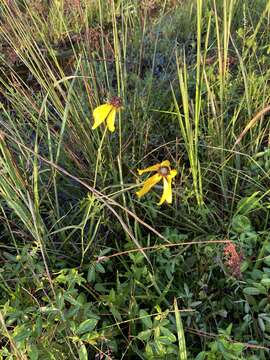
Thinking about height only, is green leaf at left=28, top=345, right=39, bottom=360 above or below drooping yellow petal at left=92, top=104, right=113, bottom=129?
below

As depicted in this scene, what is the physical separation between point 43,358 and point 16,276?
287mm

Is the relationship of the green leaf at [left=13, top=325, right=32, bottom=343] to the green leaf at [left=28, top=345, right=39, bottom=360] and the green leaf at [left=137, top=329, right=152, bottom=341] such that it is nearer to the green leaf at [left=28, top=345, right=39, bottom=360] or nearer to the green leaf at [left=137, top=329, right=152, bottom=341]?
the green leaf at [left=28, top=345, right=39, bottom=360]

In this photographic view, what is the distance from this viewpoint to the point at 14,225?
4.14 feet

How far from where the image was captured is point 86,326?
0.84 m

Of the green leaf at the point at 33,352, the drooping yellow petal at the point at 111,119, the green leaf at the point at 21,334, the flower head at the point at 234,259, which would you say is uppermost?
the drooping yellow petal at the point at 111,119

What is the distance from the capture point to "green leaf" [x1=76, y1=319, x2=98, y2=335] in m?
0.84

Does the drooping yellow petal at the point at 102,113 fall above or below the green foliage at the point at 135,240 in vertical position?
above

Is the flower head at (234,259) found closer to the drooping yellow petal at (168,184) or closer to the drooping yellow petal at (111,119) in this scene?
the drooping yellow petal at (168,184)

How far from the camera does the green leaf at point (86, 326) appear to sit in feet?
A: 2.74

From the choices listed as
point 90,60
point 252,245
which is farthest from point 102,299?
point 90,60

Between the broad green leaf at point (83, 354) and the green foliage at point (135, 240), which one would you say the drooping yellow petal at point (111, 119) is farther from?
the broad green leaf at point (83, 354)

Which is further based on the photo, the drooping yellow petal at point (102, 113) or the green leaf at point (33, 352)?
the drooping yellow petal at point (102, 113)

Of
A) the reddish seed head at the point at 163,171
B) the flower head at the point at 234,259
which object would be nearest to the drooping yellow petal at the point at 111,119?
the reddish seed head at the point at 163,171

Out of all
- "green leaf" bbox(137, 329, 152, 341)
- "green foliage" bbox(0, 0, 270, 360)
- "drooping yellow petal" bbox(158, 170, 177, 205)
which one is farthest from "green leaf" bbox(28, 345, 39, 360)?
"drooping yellow petal" bbox(158, 170, 177, 205)
